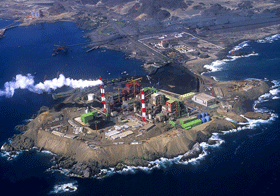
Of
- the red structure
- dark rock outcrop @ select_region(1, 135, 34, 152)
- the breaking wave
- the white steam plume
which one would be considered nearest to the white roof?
the breaking wave

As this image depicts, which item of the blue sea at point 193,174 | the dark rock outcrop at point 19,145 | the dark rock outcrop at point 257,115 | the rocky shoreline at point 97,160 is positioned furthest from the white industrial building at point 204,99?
the dark rock outcrop at point 19,145

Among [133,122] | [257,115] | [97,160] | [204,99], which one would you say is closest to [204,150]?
[133,122]

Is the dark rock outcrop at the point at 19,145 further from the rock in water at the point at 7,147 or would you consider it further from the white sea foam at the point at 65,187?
the white sea foam at the point at 65,187

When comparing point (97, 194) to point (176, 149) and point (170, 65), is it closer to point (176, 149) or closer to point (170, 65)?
point (176, 149)

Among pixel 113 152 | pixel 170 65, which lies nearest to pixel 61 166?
pixel 113 152

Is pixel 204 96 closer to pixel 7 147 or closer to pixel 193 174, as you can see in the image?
pixel 193 174

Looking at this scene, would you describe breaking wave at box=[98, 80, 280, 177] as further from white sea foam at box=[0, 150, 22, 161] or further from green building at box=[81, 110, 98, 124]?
white sea foam at box=[0, 150, 22, 161]
